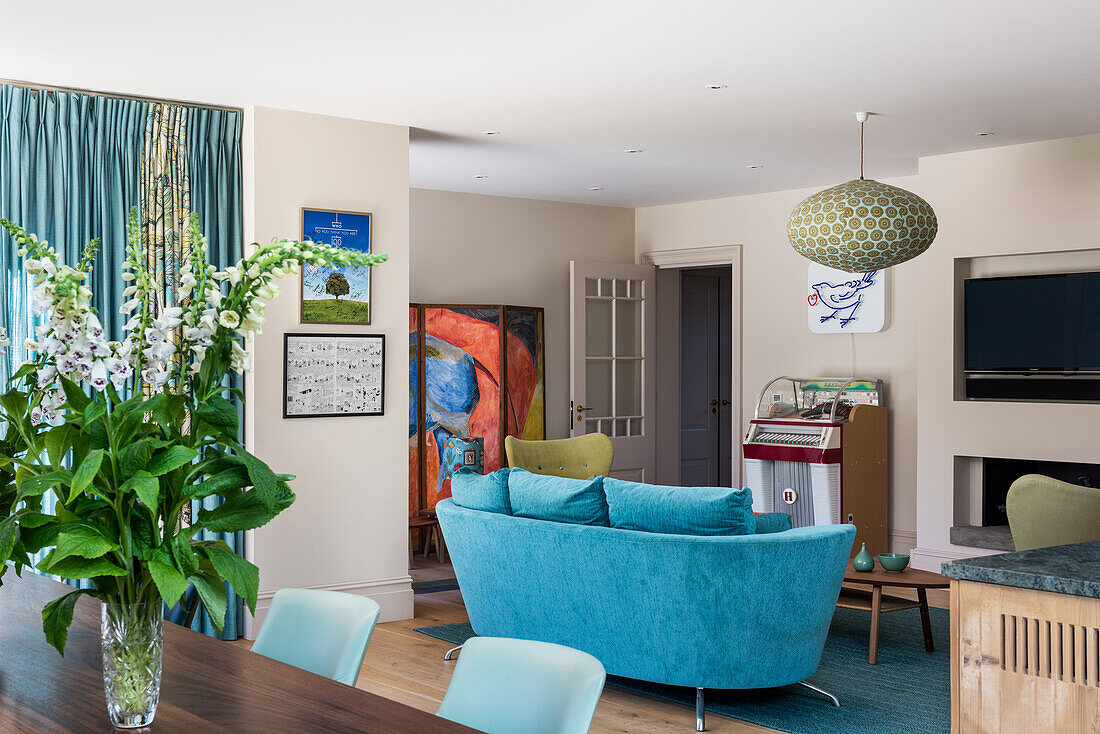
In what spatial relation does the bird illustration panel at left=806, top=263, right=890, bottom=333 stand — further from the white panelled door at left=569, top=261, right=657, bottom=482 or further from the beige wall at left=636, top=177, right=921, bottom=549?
the white panelled door at left=569, top=261, right=657, bottom=482

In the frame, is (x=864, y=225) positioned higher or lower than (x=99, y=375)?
higher

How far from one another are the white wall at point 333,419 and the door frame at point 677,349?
3.37 m

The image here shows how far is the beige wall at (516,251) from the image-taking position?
7992 mm

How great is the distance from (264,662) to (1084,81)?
4.36m

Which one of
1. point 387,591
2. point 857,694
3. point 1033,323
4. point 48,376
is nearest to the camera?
point 48,376

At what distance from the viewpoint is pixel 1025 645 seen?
2.31 m

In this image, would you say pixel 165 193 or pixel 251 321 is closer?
pixel 251 321

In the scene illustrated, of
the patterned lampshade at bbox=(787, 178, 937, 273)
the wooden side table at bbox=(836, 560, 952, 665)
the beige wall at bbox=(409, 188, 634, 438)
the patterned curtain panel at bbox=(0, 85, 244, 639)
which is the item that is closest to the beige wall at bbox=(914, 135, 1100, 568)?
the patterned lampshade at bbox=(787, 178, 937, 273)

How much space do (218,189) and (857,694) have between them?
3742 mm

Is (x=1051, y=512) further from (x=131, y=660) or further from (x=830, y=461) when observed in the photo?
(x=131, y=660)

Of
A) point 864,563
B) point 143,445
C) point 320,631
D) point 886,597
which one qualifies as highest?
point 143,445

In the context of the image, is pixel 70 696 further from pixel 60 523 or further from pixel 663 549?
pixel 663 549

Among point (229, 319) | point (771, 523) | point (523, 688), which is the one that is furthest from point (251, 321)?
point (771, 523)

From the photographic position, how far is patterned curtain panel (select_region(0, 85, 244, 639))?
5.03 m
